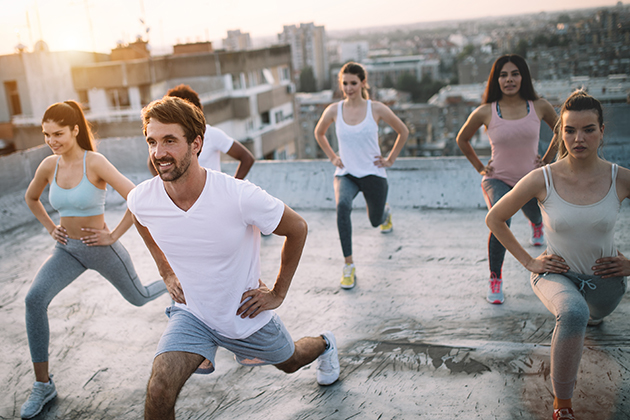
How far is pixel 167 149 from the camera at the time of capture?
7.90ft

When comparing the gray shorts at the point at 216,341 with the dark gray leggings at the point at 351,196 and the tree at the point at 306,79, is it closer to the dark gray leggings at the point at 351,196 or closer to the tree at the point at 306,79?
the dark gray leggings at the point at 351,196

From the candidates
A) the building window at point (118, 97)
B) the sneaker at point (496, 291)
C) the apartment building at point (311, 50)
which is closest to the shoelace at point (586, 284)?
the sneaker at point (496, 291)

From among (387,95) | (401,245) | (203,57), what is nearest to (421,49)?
(387,95)

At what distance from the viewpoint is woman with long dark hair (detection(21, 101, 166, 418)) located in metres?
3.48

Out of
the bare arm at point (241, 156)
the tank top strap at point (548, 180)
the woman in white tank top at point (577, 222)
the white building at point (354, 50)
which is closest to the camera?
the woman in white tank top at point (577, 222)

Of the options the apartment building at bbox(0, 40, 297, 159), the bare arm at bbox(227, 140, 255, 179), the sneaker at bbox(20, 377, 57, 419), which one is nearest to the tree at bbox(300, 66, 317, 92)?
the apartment building at bbox(0, 40, 297, 159)

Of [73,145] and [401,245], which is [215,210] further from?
[401,245]

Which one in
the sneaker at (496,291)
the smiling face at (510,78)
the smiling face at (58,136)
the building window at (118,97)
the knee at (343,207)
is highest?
the building window at (118,97)

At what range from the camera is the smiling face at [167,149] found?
240cm

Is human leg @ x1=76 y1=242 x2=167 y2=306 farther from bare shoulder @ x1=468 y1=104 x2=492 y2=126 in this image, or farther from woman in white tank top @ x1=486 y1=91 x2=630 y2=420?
bare shoulder @ x1=468 y1=104 x2=492 y2=126

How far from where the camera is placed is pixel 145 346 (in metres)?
4.17

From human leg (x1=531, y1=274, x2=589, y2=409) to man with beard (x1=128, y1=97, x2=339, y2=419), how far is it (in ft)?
5.01

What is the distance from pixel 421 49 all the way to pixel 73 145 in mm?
72567

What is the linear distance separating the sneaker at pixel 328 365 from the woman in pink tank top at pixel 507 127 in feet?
5.95
